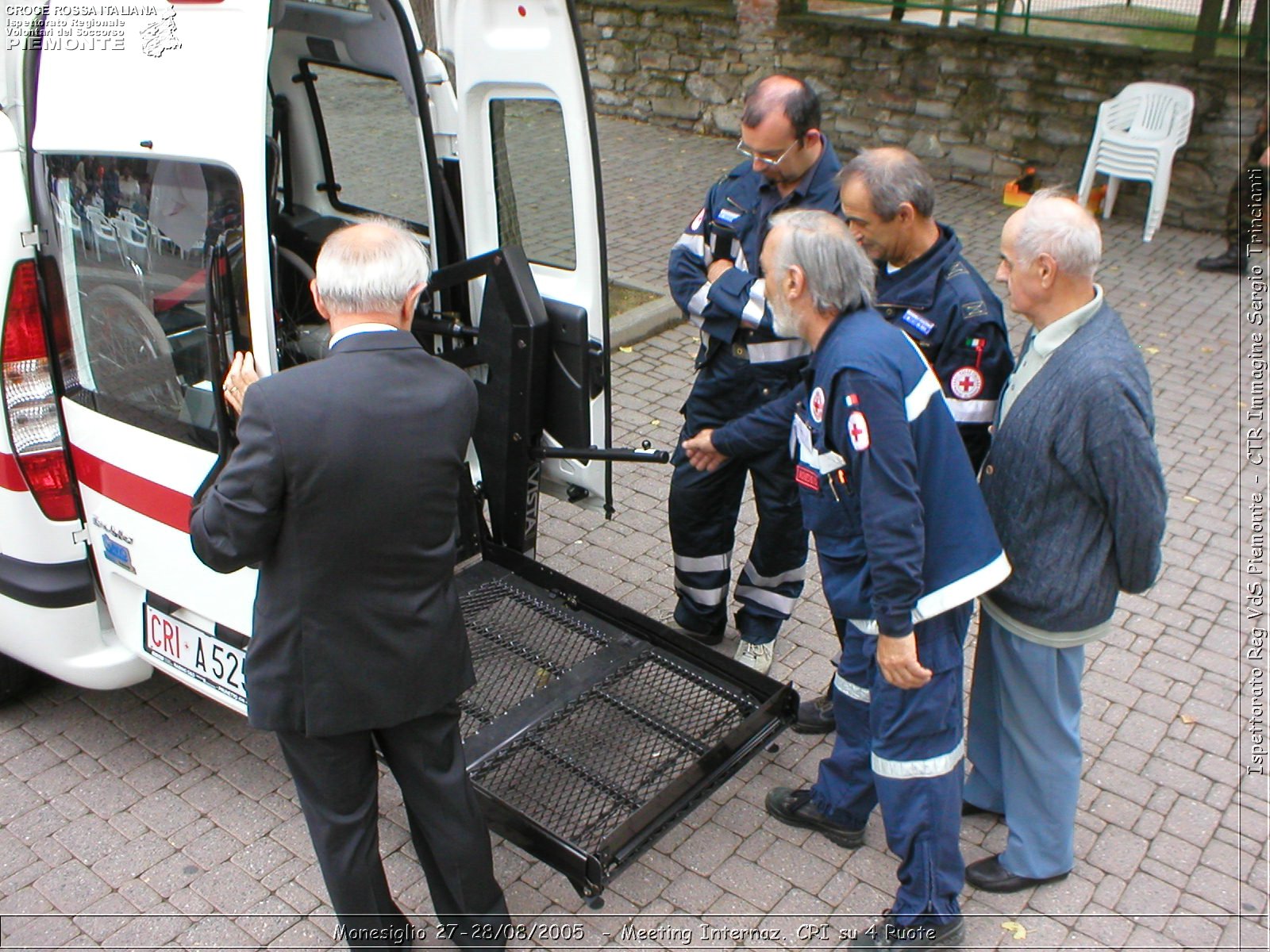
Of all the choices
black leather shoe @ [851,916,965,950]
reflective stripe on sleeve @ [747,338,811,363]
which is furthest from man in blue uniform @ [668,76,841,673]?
black leather shoe @ [851,916,965,950]

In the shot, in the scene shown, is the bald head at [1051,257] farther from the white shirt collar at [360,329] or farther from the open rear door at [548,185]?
the white shirt collar at [360,329]

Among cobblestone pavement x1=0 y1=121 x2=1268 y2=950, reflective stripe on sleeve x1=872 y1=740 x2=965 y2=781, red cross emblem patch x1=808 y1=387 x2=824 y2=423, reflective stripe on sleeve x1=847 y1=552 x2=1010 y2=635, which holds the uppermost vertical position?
red cross emblem patch x1=808 y1=387 x2=824 y2=423

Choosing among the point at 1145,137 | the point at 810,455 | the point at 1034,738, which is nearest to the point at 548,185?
the point at 810,455

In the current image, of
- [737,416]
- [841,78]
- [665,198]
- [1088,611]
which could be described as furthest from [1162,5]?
[1088,611]

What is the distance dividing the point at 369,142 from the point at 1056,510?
3.36 m

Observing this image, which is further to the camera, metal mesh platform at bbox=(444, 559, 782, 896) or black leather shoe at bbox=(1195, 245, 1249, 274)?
black leather shoe at bbox=(1195, 245, 1249, 274)

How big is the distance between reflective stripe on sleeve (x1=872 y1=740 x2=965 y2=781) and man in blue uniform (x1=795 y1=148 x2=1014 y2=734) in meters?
0.86

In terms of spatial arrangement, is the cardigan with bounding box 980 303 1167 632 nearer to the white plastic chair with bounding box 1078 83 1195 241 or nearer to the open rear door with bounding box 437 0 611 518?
the open rear door with bounding box 437 0 611 518

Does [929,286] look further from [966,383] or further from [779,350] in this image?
[779,350]

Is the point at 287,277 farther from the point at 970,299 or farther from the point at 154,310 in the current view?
the point at 970,299

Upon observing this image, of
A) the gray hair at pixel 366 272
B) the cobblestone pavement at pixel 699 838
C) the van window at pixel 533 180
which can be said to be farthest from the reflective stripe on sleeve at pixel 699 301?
the gray hair at pixel 366 272

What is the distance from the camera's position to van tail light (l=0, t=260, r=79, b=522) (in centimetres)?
320

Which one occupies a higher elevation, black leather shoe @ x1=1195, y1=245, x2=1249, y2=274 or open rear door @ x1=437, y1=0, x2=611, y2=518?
open rear door @ x1=437, y1=0, x2=611, y2=518

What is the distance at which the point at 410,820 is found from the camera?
113 inches
